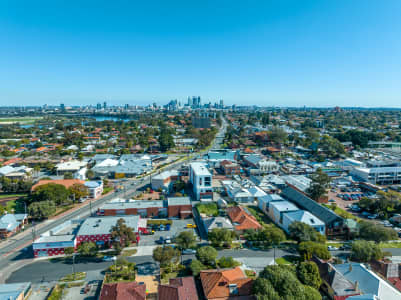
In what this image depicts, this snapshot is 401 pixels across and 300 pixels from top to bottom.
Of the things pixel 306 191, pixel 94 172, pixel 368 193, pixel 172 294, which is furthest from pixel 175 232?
pixel 368 193

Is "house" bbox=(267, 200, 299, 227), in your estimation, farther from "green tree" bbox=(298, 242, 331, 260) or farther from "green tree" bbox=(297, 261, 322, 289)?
"green tree" bbox=(297, 261, 322, 289)

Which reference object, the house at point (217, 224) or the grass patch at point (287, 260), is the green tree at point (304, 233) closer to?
the grass patch at point (287, 260)

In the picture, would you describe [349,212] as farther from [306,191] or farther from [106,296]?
[106,296]

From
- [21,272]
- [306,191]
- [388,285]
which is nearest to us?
[388,285]

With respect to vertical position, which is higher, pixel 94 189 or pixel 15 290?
pixel 94 189

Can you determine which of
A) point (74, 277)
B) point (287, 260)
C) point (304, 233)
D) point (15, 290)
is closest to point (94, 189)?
point (74, 277)

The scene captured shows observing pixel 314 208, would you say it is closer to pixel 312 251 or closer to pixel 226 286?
pixel 312 251
